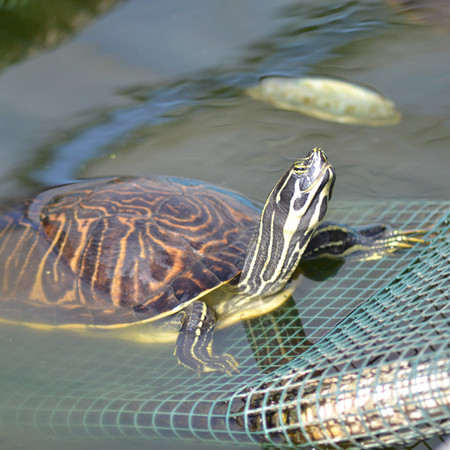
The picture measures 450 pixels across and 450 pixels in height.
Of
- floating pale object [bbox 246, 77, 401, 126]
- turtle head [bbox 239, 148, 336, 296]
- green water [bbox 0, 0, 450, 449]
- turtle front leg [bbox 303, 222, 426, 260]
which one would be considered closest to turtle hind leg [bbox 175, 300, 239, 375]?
green water [bbox 0, 0, 450, 449]

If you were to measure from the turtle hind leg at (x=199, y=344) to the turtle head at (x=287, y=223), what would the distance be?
16.1 inches

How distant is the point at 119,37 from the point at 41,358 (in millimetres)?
4329

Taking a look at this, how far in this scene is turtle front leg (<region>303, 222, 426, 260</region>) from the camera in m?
4.24

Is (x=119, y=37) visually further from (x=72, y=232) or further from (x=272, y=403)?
(x=272, y=403)

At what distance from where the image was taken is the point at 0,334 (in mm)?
3918

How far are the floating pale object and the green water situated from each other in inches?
4.5

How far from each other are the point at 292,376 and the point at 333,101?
11.6ft

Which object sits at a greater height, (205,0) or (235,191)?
(205,0)

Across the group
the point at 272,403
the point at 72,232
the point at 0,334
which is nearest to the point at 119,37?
the point at 72,232

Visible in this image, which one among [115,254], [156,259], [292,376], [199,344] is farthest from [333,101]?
[292,376]

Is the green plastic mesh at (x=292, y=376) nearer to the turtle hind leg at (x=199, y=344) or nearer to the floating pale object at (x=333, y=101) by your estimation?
the turtle hind leg at (x=199, y=344)

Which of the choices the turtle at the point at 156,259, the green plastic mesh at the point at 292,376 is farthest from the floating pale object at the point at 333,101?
the turtle at the point at 156,259

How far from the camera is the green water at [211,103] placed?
5.05 m

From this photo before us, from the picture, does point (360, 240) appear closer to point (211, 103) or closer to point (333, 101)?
point (333, 101)
